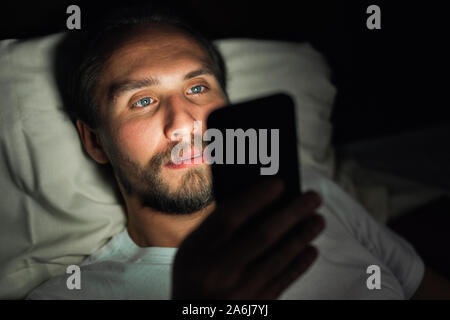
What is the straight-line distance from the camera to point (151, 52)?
2.86 ft

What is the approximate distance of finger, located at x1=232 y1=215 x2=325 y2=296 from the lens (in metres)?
0.52

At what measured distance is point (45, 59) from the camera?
39.7 inches

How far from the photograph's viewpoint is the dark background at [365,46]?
1.33 metres

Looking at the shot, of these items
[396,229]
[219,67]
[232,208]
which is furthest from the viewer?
[396,229]

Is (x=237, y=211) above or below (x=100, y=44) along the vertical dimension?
below

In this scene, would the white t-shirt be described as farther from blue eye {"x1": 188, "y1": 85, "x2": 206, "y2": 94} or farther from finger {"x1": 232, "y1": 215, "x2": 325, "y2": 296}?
blue eye {"x1": 188, "y1": 85, "x2": 206, "y2": 94}

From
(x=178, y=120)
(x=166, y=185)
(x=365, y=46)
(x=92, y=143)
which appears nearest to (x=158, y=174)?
(x=166, y=185)

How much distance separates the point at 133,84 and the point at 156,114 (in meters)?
0.09

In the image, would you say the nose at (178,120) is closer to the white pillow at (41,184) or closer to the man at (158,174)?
the man at (158,174)

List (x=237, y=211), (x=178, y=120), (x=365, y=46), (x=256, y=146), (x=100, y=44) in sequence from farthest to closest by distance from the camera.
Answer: (x=365, y=46) < (x=100, y=44) < (x=178, y=120) < (x=256, y=146) < (x=237, y=211)

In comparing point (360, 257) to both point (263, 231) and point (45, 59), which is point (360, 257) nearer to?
point (263, 231)

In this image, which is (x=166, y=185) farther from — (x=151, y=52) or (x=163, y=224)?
(x=151, y=52)
